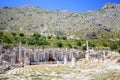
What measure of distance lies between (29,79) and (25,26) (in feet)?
529

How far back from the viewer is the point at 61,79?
1582 inches

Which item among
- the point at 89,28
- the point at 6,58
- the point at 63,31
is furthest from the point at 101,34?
the point at 6,58

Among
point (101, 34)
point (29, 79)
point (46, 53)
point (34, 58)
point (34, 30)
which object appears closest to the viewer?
point (29, 79)

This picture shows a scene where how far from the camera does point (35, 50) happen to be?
86312 mm

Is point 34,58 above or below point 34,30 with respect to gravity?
below

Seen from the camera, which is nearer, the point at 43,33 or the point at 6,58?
the point at 6,58

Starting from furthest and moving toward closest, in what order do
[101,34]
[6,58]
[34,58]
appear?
[101,34]
[34,58]
[6,58]

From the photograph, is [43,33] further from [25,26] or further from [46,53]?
[46,53]

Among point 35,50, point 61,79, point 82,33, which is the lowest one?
point 61,79

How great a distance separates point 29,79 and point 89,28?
151m

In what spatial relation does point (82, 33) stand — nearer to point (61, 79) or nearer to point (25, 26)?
point (25, 26)

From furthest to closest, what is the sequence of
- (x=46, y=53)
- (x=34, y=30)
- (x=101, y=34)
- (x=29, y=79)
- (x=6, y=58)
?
(x=34, y=30) < (x=101, y=34) < (x=46, y=53) < (x=6, y=58) < (x=29, y=79)

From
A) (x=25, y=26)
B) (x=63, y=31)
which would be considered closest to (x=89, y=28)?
(x=63, y=31)

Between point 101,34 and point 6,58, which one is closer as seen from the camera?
point 6,58
